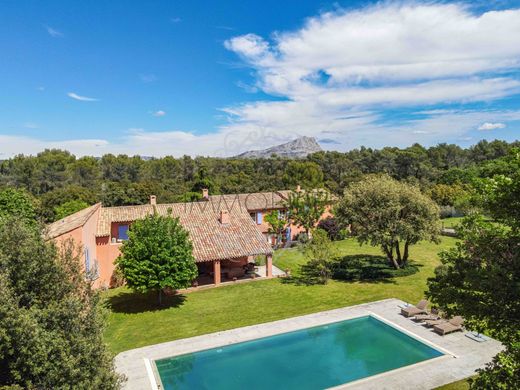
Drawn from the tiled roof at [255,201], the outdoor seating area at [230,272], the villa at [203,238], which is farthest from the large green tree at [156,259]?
the tiled roof at [255,201]

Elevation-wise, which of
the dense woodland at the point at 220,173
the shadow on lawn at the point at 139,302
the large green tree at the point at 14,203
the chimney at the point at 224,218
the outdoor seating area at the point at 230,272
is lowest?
the shadow on lawn at the point at 139,302

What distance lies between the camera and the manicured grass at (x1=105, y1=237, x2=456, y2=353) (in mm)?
20328

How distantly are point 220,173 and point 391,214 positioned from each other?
68.3 m

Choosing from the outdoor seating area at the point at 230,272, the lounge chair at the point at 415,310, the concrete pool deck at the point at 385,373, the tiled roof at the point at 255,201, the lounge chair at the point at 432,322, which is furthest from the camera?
the tiled roof at the point at 255,201

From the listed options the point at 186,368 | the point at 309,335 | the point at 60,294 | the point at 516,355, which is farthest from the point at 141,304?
the point at 516,355

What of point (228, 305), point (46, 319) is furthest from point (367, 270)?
point (46, 319)

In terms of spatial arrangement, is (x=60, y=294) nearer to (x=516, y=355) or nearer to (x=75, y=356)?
(x=75, y=356)

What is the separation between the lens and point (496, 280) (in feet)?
26.3

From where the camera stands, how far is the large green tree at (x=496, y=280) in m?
8.05

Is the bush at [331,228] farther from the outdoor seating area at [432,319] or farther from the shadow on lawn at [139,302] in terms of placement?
the shadow on lawn at [139,302]

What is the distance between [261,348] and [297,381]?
321 cm

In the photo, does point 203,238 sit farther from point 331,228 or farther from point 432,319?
point 331,228

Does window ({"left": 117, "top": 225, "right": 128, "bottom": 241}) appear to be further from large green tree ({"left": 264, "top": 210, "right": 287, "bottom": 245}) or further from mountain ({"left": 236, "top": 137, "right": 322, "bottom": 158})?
mountain ({"left": 236, "top": 137, "right": 322, "bottom": 158})

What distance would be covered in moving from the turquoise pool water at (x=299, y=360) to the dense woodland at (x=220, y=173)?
136ft
